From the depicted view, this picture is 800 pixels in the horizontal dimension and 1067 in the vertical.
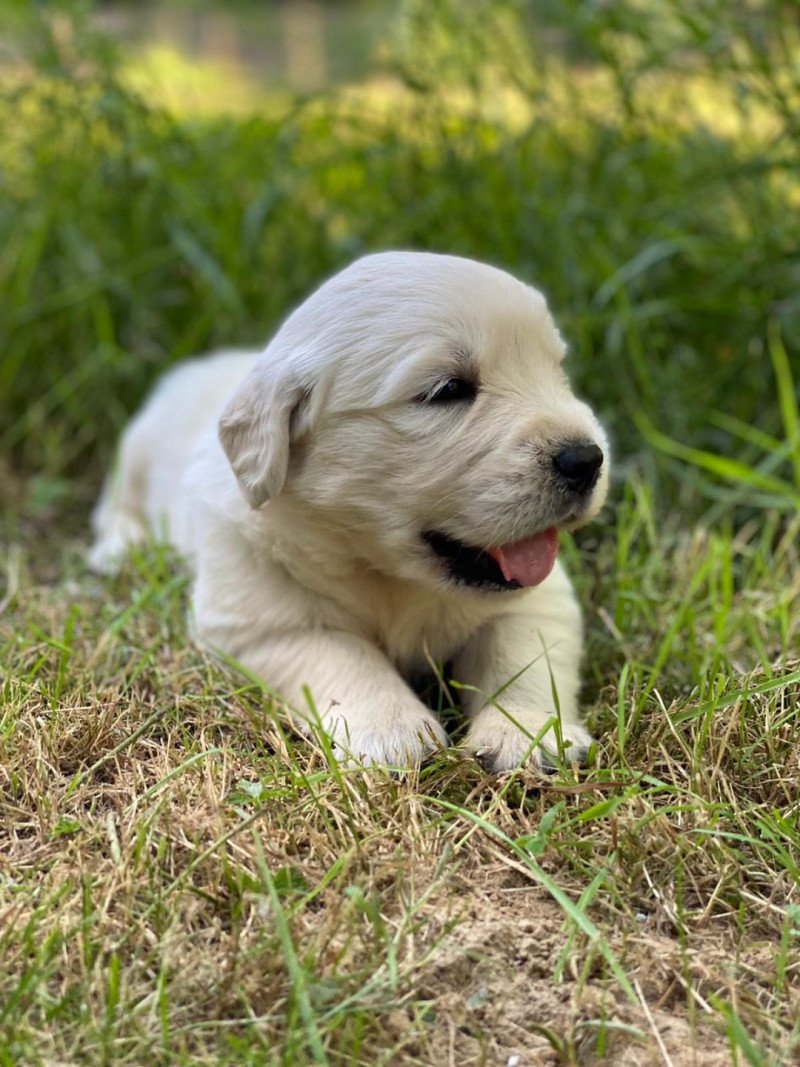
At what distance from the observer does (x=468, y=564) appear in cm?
281

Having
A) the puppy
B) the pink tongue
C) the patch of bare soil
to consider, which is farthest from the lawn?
the pink tongue

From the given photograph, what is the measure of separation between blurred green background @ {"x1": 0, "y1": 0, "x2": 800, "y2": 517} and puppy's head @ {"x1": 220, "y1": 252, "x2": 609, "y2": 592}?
1.84 meters

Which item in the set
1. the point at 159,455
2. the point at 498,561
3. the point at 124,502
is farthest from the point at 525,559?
the point at 124,502

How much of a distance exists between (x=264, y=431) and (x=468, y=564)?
586 mm

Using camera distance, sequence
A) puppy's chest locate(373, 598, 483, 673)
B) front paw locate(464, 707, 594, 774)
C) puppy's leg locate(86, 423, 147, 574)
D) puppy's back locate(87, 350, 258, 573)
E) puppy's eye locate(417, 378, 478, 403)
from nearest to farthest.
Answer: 1. front paw locate(464, 707, 594, 774)
2. puppy's eye locate(417, 378, 478, 403)
3. puppy's chest locate(373, 598, 483, 673)
4. puppy's back locate(87, 350, 258, 573)
5. puppy's leg locate(86, 423, 147, 574)

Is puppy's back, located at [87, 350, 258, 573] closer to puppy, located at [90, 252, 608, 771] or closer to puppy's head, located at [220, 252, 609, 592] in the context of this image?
puppy, located at [90, 252, 608, 771]

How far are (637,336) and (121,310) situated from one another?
2346 mm

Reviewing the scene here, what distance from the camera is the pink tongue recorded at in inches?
110

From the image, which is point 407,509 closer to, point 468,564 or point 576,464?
point 468,564

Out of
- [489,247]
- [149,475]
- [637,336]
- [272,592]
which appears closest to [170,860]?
[272,592]

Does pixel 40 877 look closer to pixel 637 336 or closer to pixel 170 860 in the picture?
pixel 170 860

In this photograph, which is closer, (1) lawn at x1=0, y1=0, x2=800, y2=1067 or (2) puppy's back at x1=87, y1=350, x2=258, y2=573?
(1) lawn at x1=0, y1=0, x2=800, y2=1067

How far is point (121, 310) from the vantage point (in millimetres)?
5348

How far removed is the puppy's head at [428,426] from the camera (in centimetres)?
267
